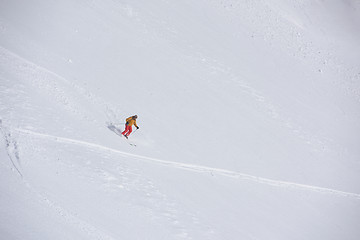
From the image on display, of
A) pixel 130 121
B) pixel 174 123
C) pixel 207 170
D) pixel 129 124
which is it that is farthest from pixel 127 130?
pixel 207 170

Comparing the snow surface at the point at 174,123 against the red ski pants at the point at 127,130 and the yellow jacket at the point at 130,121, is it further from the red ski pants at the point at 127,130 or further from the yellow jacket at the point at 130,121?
the yellow jacket at the point at 130,121

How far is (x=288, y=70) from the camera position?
99.2 ft

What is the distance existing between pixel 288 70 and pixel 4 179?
2577cm

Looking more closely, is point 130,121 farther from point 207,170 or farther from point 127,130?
point 207,170

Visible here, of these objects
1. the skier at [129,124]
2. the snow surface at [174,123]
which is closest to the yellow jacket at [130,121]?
the skier at [129,124]

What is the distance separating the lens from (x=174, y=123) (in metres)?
19.5

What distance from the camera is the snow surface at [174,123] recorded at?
38.1 feet

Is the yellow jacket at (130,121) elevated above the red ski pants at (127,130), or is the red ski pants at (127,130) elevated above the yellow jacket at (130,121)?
the yellow jacket at (130,121)

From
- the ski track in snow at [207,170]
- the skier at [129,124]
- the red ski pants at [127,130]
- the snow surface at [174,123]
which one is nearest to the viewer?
the snow surface at [174,123]

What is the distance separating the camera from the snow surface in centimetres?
1162

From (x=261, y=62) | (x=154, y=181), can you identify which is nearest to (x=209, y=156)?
(x=154, y=181)

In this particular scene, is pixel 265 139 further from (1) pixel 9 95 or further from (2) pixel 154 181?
(1) pixel 9 95

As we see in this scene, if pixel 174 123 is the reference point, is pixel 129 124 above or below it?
below

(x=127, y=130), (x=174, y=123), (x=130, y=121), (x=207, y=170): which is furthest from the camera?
(x=174, y=123)
